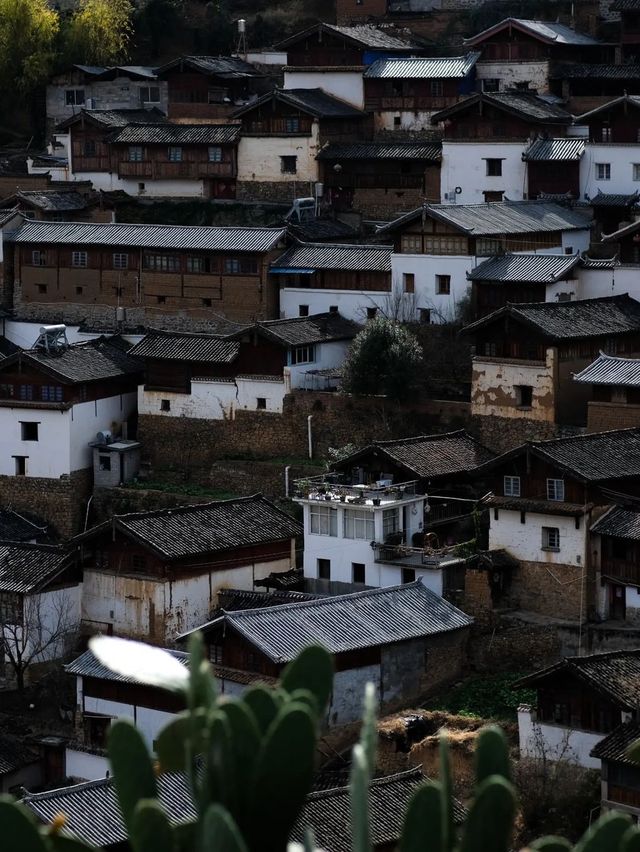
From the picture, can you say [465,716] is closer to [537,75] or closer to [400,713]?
[400,713]

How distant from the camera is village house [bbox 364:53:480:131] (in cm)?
4538

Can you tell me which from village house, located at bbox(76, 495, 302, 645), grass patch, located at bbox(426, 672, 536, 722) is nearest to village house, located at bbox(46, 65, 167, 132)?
village house, located at bbox(76, 495, 302, 645)

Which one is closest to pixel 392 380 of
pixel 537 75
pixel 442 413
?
pixel 442 413

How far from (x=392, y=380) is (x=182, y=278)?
7664 mm

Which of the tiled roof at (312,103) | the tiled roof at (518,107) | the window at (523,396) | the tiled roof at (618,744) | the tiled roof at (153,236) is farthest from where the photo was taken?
the tiled roof at (312,103)

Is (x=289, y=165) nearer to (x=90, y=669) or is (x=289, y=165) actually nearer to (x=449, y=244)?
(x=449, y=244)

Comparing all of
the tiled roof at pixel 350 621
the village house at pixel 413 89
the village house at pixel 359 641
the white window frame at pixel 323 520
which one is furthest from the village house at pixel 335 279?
the village house at pixel 359 641

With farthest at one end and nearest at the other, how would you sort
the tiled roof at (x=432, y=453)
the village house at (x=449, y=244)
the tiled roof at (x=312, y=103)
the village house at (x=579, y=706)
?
the tiled roof at (x=312, y=103)
the village house at (x=449, y=244)
the tiled roof at (x=432, y=453)
the village house at (x=579, y=706)

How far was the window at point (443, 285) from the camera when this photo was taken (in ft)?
122

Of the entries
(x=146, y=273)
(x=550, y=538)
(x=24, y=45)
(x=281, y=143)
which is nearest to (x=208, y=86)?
(x=281, y=143)

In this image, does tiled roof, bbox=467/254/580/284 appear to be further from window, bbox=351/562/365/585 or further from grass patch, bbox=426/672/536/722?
grass patch, bbox=426/672/536/722

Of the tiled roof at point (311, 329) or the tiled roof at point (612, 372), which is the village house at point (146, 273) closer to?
the tiled roof at point (311, 329)

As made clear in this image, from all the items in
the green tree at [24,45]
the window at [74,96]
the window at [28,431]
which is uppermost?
the green tree at [24,45]

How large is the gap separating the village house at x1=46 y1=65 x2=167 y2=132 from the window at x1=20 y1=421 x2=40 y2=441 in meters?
Answer: 16.7
